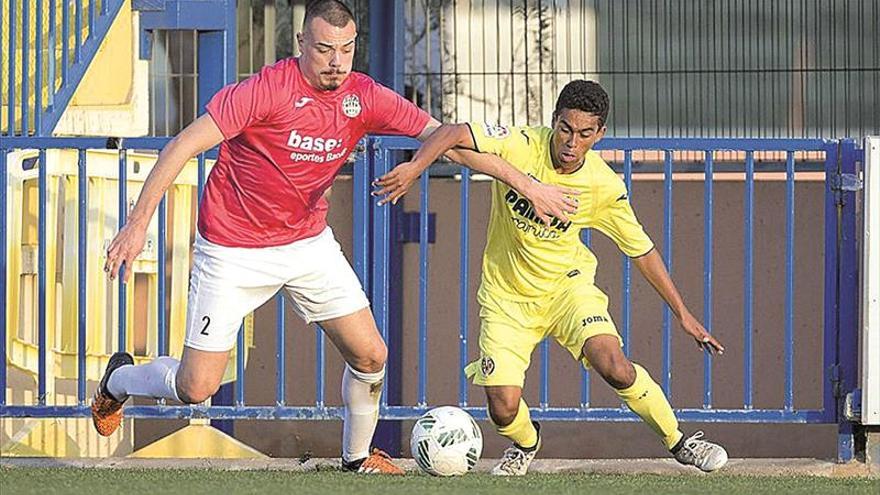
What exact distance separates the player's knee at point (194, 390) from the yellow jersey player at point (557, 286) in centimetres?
122

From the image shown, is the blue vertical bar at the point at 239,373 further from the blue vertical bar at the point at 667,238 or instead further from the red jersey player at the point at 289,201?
the blue vertical bar at the point at 667,238

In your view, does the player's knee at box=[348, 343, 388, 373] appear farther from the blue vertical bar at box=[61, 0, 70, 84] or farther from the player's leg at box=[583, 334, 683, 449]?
the blue vertical bar at box=[61, 0, 70, 84]

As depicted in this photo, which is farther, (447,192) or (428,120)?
(447,192)

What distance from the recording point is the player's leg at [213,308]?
8.48 metres

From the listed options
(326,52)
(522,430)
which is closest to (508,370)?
(522,430)

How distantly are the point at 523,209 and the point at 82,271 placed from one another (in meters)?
2.44

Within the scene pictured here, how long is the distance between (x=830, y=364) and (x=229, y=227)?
10.3 ft

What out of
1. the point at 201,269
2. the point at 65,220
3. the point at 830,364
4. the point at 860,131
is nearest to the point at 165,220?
the point at 65,220

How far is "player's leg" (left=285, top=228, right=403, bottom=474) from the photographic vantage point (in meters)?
8.59

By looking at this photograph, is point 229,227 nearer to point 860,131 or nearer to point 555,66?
point 555,66

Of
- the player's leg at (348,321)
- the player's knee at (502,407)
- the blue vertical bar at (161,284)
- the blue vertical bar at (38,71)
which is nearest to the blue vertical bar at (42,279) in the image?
the blue vertical bar at (161,284)

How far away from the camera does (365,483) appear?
26.7ft

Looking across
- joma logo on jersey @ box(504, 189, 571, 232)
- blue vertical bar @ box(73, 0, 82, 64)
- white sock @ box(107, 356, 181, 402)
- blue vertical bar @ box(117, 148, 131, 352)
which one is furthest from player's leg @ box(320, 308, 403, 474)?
blue vertical bar @ box(73, 0, 82, 64)

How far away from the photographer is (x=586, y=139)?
876cm
